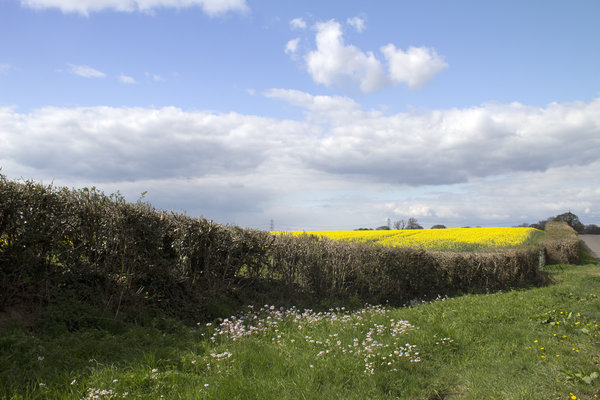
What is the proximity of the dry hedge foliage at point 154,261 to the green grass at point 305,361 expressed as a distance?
0.76m

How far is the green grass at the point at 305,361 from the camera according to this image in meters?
4.37

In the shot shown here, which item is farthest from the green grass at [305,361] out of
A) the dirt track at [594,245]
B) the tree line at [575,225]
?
the tree line at [575,225]

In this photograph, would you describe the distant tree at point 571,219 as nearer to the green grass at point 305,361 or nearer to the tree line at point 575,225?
the tree line at point 575,225

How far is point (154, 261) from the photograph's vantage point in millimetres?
7219

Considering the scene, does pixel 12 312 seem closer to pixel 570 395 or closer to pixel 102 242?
pixel 102 242

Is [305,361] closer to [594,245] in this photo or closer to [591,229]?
[594,245]

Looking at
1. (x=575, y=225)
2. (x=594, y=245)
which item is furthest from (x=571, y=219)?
(x=594, y=245)

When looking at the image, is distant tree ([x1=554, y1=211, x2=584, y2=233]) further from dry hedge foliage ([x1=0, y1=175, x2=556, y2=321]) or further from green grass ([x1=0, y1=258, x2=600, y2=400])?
green grass ([x1=0, y1=258, x2=600, y2=400])

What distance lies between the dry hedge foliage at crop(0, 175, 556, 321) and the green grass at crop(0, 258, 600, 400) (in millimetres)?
759

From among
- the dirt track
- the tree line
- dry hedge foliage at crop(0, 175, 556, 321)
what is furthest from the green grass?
the tree line

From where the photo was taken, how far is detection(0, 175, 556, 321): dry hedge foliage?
19.6 feet

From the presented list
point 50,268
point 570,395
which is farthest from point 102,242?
point 570,395

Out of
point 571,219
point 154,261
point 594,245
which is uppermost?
point 571,219

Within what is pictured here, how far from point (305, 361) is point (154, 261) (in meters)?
3.71
